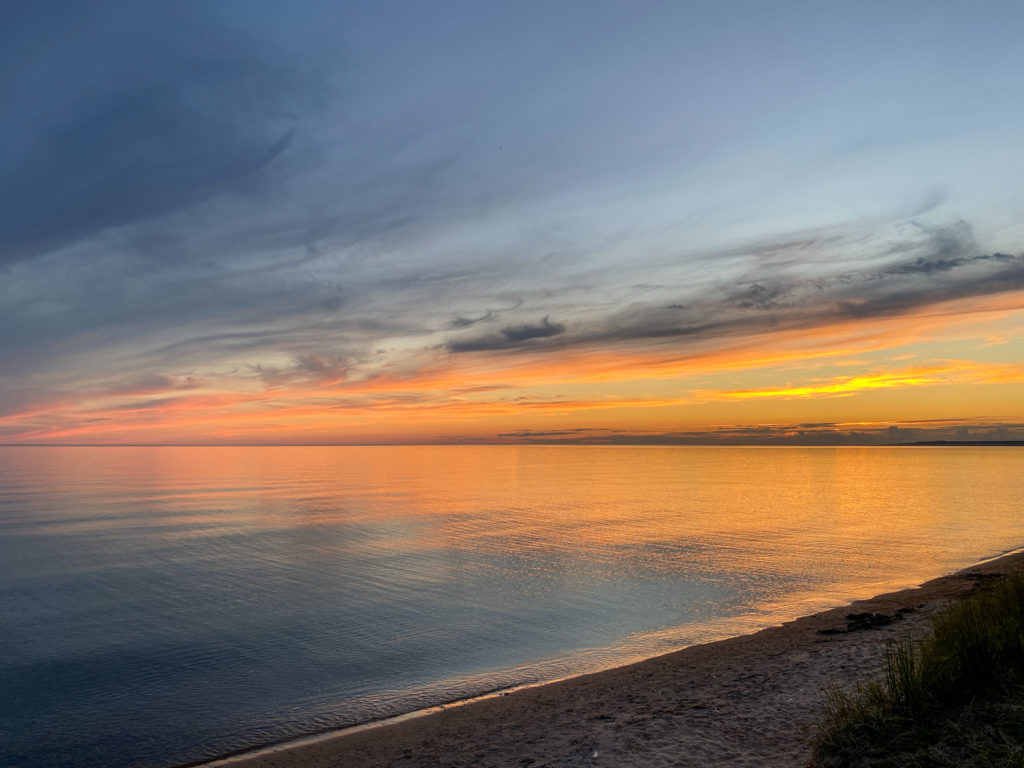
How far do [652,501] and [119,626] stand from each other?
53.6 meters

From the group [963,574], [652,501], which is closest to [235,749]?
[963,574]

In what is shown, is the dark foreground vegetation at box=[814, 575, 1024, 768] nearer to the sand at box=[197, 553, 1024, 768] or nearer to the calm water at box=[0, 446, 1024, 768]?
the sand at box=[197, 553, 1024, 768]

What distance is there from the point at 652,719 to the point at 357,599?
1680cm

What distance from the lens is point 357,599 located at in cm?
2550

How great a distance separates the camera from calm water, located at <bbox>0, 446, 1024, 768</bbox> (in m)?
14.9

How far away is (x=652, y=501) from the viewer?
6738cm

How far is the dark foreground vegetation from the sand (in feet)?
3.00

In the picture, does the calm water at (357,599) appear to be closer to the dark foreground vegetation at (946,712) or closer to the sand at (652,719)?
the sand at (652,719)

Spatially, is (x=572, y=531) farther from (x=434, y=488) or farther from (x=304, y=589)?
(x=434, y=488)

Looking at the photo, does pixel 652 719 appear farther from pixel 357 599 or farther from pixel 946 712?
pixel 357 599

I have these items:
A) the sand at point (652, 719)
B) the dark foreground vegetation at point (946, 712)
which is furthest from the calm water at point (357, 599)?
the dark foreground vegetation at point (946, 712)

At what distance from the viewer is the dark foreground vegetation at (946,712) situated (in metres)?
7.36

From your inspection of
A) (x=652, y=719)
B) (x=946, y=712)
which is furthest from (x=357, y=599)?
(x=946, y=712)

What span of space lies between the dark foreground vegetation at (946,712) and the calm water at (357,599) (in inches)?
369
